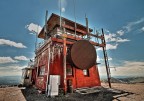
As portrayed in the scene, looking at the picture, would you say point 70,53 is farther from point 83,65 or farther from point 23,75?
point 23,75

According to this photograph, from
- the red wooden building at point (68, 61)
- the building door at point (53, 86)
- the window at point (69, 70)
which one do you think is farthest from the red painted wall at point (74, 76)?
the building door at point (53, 86)

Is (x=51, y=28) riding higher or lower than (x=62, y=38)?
higher

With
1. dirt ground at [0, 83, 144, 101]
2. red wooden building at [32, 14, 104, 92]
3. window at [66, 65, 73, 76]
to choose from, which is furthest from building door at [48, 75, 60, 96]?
window at [66, 65, 73, 76]

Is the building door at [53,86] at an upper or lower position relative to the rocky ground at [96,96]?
upper

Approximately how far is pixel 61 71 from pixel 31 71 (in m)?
9.95

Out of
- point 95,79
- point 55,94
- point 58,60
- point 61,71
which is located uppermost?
point 58,60

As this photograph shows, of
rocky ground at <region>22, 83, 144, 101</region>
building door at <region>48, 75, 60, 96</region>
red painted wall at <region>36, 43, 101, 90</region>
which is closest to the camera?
rocky ground at <region>22, 83, 144, 101</region>

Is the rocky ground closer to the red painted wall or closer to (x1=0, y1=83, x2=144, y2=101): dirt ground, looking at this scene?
(x1=0, y1=83, x2=144, y2=101): dirt ground

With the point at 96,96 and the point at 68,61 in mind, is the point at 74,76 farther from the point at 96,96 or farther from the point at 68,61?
the point at 96,96

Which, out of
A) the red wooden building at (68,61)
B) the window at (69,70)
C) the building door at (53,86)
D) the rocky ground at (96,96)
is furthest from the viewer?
the window at (69,70)

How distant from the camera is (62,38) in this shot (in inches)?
487

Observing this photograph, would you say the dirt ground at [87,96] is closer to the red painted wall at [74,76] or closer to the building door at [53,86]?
the building door at [53,86]

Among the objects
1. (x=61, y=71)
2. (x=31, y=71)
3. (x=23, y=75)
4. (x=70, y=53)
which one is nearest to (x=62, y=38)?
(x=70, y=53)

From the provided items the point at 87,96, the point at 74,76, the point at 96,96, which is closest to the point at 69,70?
the point at 74,76
